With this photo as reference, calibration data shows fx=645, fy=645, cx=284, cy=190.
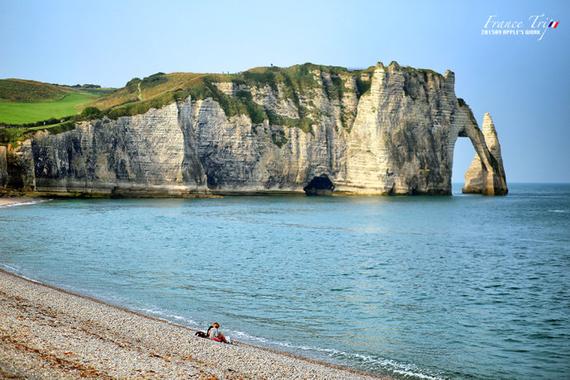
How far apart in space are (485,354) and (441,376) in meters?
2.81

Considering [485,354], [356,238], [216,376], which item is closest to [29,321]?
[216,376]

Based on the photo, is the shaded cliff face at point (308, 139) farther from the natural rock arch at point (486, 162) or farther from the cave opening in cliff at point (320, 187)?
the cave opening in cliff at point (320, 187)

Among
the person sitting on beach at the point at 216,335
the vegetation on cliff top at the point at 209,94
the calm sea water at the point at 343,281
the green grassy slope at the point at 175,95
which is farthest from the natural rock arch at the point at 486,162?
the person sitting on beach at the point at 216,335

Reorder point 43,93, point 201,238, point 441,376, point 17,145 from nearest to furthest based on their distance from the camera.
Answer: point 441,376 < point 201,238 < point 17,145 < point 43,93

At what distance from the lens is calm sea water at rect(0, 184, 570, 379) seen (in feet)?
61.2

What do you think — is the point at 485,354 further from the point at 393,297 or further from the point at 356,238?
the point at 356,238

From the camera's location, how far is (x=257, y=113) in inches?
4380

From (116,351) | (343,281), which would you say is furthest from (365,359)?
(343,281)

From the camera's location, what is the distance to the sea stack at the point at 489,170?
12156 centimetres

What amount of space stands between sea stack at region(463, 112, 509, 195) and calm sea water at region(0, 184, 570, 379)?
206 feet

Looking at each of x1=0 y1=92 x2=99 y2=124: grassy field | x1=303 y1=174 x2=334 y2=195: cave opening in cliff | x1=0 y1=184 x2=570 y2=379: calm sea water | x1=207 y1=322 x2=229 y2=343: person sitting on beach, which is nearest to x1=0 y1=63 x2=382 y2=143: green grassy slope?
x1=0 y1=92 x2=99 y2=124: grassy field

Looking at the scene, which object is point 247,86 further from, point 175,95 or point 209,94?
point 175,95

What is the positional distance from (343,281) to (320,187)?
91069mm

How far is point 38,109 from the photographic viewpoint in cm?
10306
